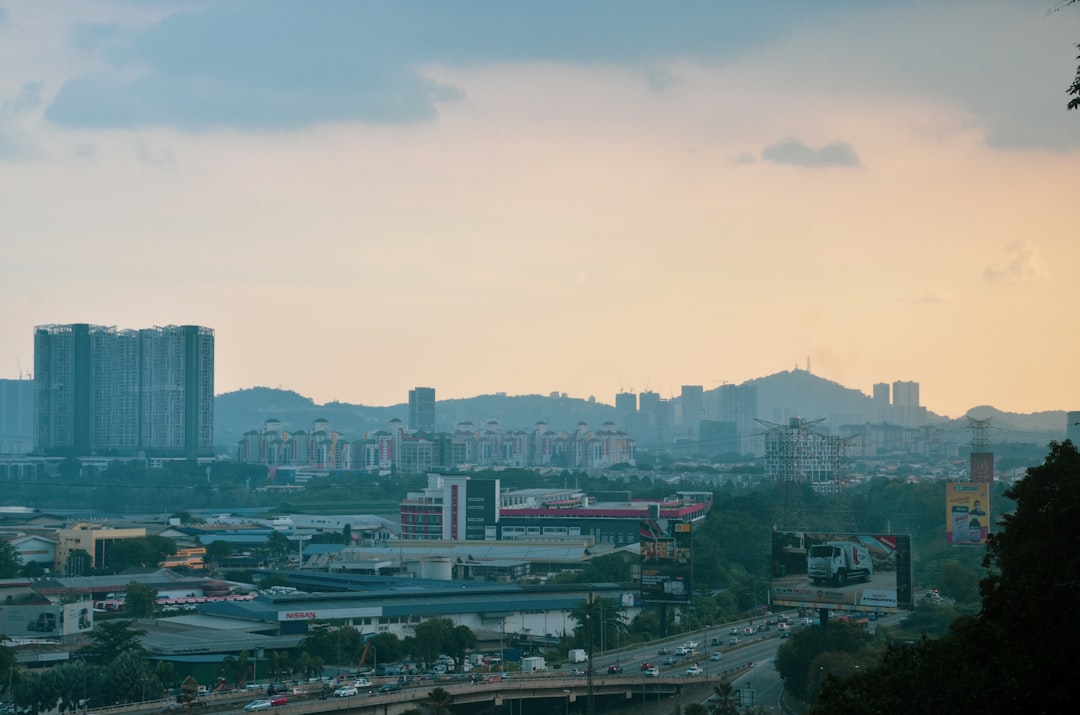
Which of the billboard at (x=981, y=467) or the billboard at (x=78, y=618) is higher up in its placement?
the billboard at (x=981, y=467)

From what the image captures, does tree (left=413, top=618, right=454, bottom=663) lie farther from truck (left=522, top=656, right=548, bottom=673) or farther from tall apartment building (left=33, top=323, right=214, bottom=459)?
tall apartment building (left=33, top=323, right=214, bottom=459)

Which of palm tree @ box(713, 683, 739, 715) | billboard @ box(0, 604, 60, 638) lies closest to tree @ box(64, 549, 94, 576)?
billboard @ box(0, 604, 60, 638)

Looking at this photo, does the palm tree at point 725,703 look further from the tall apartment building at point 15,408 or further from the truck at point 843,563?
the tall apartment building at point 15,408

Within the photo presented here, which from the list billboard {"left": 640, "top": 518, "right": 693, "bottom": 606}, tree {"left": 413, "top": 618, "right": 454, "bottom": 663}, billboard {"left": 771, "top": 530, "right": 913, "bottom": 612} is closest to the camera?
billboard {"left": 771, "top": 530, "right": 913, "bottom": 612}

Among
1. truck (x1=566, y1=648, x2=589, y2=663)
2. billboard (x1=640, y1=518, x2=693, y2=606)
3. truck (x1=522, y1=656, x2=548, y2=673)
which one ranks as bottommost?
truck (x1=566, y1=648, x2=589, y2=663)

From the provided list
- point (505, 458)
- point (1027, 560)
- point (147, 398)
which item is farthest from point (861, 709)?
point (505, 458)

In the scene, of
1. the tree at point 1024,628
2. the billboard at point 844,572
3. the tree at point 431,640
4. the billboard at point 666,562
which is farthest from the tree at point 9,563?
the tree at point 1024,628
